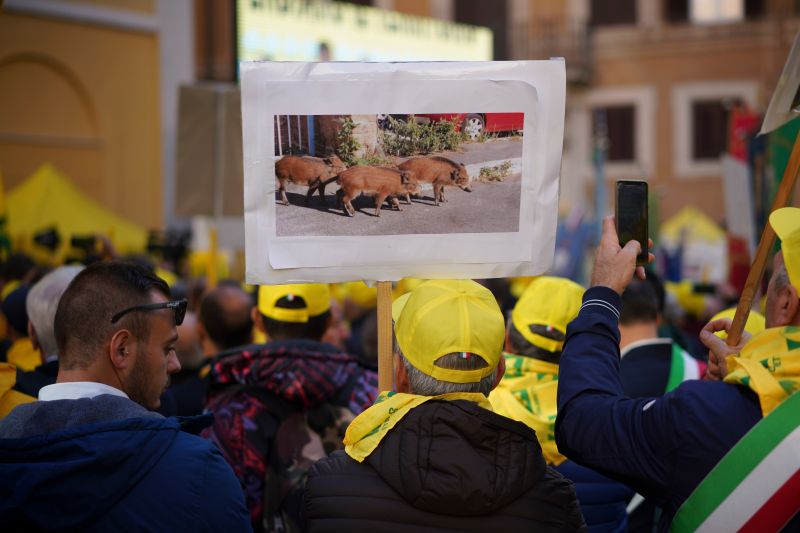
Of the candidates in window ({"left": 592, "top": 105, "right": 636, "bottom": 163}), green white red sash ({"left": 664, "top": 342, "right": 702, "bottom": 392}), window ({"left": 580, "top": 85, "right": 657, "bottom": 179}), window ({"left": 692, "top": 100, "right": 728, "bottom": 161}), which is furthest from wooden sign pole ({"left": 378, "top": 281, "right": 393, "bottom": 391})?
window ({"left": 692, "top": 100, "right": 728, "bottom": 161})

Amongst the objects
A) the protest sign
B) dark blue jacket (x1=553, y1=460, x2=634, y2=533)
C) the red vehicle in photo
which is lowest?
dark blue jacket (x1=553, y1=460, x2=634, y2=533)

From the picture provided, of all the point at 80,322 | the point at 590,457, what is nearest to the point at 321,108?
the point at 80,322

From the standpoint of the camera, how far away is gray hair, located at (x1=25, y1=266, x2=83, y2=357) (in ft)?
10.7

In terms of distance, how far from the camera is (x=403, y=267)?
2.58m

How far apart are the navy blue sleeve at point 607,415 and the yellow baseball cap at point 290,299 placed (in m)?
1.66

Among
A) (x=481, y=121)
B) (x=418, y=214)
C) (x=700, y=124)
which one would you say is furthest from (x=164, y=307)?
(x=700, y=124)

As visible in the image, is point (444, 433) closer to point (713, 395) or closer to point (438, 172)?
point (713, 395)

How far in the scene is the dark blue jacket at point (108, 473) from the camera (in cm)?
208

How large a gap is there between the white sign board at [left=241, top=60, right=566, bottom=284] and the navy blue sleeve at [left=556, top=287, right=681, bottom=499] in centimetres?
41

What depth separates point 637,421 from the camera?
6.98 ft

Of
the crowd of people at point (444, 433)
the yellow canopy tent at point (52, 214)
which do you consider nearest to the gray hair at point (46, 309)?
the crowd of people at point (444, 433)

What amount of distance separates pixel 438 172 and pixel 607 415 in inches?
31.3

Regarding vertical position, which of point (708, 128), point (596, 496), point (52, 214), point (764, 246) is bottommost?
point (596, 496)

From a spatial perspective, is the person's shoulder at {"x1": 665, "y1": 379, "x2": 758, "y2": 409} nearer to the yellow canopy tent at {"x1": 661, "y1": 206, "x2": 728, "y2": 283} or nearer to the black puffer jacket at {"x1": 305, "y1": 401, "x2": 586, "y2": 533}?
the black puffer jacket at {"x1": 305, "y1": 401, "x2": 586, "y2": 533}
